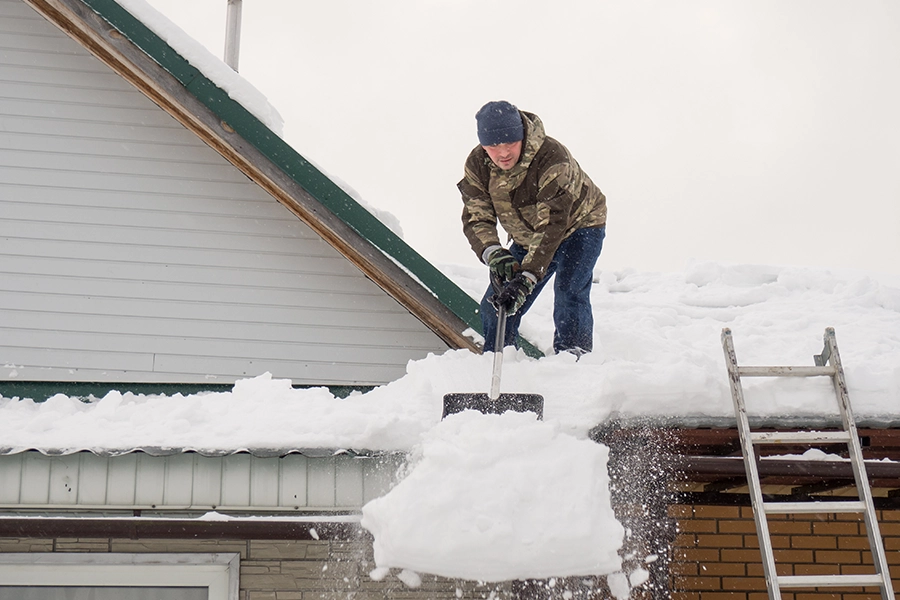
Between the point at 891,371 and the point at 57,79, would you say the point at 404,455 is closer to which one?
the point at 891,371

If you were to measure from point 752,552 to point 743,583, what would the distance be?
200 millimetres

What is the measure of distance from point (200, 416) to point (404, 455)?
983 millimetres

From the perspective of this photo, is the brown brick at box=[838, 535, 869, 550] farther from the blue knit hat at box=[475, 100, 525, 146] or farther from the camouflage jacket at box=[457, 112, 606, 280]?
the blue knit hat at box=[475, 100, 525, 146]

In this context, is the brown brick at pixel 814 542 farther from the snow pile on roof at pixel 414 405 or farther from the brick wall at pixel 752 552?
the snow pile on roof at pixel 414 405

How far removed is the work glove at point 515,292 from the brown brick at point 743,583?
257cm

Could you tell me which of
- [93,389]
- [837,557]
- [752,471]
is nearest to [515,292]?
[752,471]

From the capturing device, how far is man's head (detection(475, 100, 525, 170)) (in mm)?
3975

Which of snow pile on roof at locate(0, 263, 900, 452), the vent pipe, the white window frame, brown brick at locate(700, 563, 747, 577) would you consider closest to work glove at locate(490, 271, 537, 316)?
snow pile on roof at locate(0, 263, 900, 452)

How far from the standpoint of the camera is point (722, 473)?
3.66 m

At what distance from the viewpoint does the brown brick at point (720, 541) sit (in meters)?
5.27

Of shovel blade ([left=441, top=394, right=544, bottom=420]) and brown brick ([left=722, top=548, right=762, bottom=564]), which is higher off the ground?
shovel blade ([left=441, top=394, right=544, bottom=420])

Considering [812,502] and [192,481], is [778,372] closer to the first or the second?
[812,502]

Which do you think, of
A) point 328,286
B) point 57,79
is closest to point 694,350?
point 328,286

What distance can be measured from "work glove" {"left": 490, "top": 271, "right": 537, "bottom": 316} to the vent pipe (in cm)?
461
